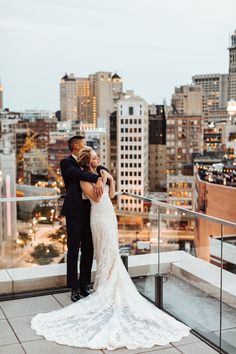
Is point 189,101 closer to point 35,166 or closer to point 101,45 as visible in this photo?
point 101,45

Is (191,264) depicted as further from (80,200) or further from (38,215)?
(38,215)

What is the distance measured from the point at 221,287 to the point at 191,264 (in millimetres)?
A: 441

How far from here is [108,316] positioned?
3426 millimetres

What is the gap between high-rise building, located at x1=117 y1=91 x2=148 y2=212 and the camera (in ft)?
237

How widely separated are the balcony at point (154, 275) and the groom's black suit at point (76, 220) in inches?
9.3

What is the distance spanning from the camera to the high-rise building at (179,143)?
263 feet

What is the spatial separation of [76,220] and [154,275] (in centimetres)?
77

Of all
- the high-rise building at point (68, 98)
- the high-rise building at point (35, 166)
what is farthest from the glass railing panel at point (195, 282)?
the high-rise building at point (68, 98)

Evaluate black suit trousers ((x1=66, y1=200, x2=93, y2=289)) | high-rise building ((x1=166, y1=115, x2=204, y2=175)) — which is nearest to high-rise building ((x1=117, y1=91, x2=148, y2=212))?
high-rise building ((x1=166, y1=115, x2=204, y2=175))

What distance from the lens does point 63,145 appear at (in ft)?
240

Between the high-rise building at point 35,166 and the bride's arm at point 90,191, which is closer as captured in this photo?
the bride's arm at point 90,191

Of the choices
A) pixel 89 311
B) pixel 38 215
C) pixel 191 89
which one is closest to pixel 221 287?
pixel 89 311

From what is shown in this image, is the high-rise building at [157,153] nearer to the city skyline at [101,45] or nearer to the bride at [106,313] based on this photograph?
the city skyline at [101,45]

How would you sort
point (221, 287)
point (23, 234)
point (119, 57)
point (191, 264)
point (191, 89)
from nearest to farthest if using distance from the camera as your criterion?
point (221, 287) → point (191, 264) → point (23, 234) → point (191, 89) → point (119, 57)
